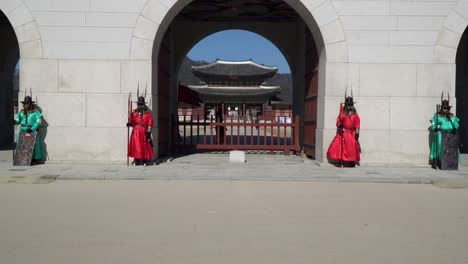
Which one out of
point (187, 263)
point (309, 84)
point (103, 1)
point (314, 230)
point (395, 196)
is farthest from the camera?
point (309, 84)

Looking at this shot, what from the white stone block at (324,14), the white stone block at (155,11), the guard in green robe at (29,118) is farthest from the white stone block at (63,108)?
the white stone block at (324,14)

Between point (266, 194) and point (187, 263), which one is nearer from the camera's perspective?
point (187, 263)

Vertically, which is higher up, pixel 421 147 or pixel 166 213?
pixel 421 147

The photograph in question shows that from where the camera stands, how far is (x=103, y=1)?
927cm

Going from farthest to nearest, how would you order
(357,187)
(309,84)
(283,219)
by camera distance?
(309,84) < (357,187) < (283,219)

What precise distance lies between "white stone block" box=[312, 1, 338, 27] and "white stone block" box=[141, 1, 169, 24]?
10.7 ft

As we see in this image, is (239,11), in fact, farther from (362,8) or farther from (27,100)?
(27,100)

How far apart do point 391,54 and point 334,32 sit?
1.33 meters

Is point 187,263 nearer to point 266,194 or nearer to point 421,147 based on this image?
point 266,194

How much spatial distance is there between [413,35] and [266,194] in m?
5.47

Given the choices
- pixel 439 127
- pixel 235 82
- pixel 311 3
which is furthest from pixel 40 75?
pixel 235 82

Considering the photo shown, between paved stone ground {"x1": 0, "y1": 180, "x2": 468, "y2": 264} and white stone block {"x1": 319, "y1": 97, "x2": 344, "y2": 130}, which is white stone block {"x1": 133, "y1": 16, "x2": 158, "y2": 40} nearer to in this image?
paved stone ground {"x1": 0, "y1": 180, "x2": 468, "y2": 264}

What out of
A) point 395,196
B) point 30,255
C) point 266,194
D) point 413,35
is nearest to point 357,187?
point 395,196

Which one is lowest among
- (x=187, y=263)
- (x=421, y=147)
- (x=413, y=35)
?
(x=187, y=263)
